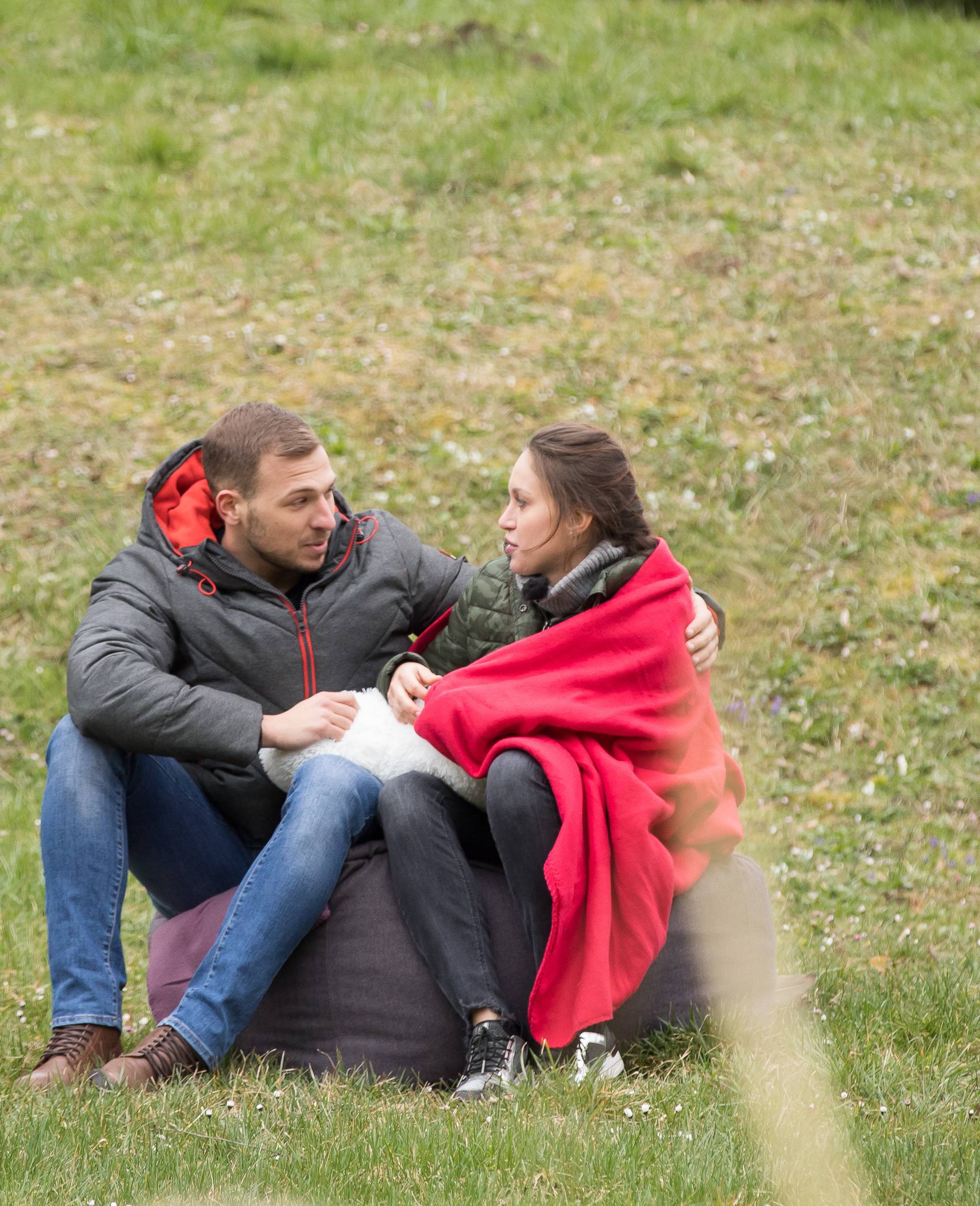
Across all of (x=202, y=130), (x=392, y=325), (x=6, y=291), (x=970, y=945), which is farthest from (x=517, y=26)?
(x=970, y=945)

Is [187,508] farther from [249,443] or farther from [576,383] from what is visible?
[576,383]

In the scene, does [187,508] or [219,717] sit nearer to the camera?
[219,717]

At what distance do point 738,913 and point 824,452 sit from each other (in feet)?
14.2

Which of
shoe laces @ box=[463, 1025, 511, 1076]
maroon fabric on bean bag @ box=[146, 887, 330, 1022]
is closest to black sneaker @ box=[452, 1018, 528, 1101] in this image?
shoe laces @ box=[463, 1025, 511, 1076]

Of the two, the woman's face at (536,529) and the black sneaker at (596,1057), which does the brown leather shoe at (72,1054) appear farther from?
the woman's face at (536,529)

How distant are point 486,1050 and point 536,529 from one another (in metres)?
1.28

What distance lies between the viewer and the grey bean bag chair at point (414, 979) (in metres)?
3.36

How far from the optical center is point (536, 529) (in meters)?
3.43

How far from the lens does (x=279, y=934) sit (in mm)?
3250

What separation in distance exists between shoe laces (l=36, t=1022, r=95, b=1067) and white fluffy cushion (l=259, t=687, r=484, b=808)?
76 centimetres

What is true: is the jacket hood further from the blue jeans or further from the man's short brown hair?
the blue jeans

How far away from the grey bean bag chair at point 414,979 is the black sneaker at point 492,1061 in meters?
0.15

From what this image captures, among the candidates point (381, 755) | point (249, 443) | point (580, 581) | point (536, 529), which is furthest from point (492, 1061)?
point (249, 443)

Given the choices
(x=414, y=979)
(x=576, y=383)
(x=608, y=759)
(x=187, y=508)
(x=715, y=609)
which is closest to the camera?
(x=608, y=759)
